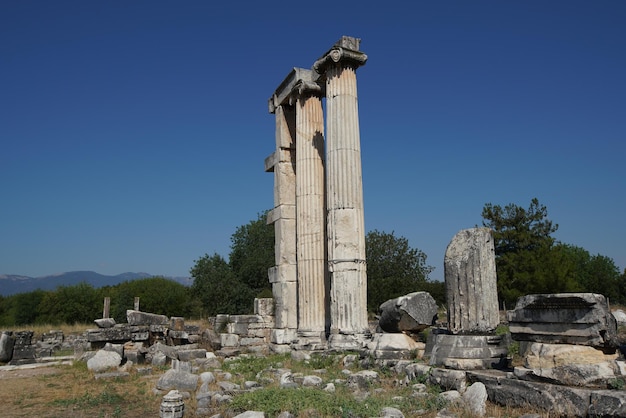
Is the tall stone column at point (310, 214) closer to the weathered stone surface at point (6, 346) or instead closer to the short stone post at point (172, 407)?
the short stone post at point (172, 407)

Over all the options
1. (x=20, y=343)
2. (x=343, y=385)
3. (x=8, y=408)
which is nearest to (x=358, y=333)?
(x=343, y=385)

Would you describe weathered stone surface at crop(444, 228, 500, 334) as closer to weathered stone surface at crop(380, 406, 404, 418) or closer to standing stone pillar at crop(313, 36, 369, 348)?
weathered stone surface at crop(380, 406, 404, 418)

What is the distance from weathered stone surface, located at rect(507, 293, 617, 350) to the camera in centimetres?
671

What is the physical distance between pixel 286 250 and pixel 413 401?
946 cm

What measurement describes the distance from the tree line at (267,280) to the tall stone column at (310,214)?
1808 cm

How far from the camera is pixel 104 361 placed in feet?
42.9

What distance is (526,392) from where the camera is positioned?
21.2ft

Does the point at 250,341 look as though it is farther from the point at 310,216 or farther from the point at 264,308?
the point at 310,216

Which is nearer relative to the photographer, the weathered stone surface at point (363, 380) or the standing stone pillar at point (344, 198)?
the weathered stone surface at point (363, 380)

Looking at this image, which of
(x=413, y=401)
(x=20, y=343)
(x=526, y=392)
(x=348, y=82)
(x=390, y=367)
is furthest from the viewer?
(x=20, y=343)

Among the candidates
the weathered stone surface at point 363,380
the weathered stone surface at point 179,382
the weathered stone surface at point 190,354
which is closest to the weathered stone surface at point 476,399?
the weathered stone surface at point 363,380

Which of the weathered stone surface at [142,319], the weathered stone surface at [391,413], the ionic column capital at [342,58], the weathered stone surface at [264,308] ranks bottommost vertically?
the weathered stone surface at [391,413]

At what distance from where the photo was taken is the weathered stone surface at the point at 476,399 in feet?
21.1

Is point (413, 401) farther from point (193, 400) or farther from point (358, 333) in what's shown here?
point (358, 333)
